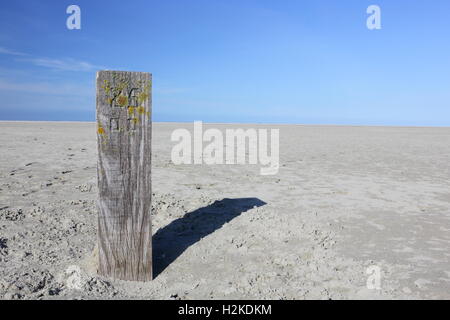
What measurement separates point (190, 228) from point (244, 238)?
77 cm

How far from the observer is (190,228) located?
4.83 m

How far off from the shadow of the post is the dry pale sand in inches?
0.6

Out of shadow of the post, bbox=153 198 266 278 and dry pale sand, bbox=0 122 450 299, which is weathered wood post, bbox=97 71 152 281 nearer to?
dry pale sand, bbox=0 122 450 299

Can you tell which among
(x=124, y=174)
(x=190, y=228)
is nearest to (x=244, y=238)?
(x=190, y=228)

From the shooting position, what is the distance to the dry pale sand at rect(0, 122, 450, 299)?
3.36 m

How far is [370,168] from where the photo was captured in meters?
10.5

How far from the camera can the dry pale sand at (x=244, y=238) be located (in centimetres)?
336

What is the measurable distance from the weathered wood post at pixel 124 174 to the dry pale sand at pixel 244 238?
0.82ft

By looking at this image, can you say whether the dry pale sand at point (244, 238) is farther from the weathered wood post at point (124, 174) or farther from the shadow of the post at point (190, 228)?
the weathered wood post at point (124, 174)

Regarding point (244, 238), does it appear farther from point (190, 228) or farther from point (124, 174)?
point (124, 174)

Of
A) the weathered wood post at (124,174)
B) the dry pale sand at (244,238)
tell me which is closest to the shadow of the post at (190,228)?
the dry pale sand at (244,238)

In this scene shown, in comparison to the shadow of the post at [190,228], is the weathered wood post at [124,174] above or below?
above

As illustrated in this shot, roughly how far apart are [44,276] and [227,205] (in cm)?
287
